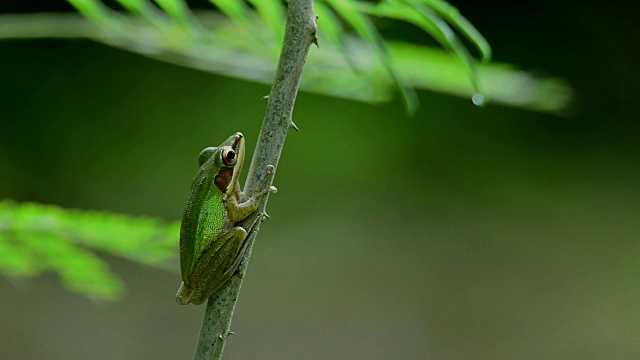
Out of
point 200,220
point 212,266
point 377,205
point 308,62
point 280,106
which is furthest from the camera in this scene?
point 377,205

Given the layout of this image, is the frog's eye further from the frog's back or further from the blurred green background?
the blurred green background

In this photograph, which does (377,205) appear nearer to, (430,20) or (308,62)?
(308,62)

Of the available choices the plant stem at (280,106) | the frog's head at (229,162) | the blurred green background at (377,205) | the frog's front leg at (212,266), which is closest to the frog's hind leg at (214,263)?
the frog's front leg at (212,266)

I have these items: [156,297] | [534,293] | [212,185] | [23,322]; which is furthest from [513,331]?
[212,185]

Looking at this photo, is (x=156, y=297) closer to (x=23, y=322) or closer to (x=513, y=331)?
(x=23, y=322)

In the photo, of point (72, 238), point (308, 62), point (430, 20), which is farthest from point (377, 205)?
point (430, 20)
